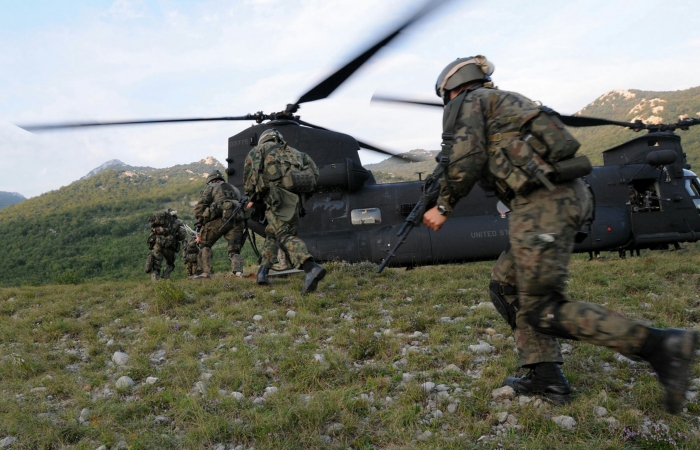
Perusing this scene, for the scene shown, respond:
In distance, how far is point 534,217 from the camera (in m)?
3.34

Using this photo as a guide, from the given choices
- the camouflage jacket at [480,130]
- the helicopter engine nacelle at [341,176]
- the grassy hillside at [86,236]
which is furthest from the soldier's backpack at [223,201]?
the camouflage jacket at [480,130]

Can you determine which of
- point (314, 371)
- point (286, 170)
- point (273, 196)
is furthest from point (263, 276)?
point (314, 371)

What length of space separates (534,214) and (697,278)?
16.7 ft

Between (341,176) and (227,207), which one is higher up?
(341,176)

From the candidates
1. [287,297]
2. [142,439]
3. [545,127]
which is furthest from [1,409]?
[545,127]

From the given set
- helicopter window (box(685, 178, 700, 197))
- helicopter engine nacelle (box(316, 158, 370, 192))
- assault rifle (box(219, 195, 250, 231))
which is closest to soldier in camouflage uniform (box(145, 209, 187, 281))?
assault rifle (box(219, 195, 250, 231))

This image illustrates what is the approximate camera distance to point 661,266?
7539 mm

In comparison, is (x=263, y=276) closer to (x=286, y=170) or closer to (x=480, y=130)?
(x=286, y=170)

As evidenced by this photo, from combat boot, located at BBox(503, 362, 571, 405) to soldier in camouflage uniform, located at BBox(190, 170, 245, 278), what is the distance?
313 inches

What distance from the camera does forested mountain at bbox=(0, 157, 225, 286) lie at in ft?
76.2

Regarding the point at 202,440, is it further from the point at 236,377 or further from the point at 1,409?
the point at 1,409

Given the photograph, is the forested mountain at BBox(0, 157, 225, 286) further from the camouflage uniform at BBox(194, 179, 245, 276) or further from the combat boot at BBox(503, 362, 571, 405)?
the combat boot at BBox(503, 362, 571, 405)

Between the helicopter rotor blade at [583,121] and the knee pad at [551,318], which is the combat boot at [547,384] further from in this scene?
the helicopter rotor blade at [583,121]

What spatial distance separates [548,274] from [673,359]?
32.9 inches
